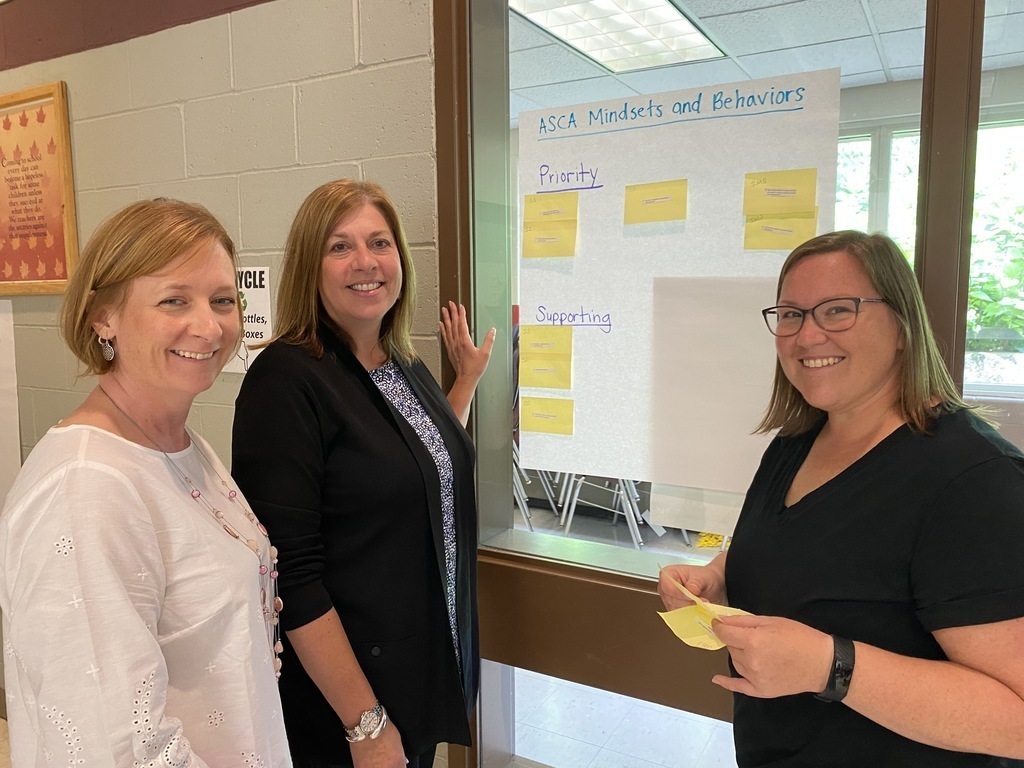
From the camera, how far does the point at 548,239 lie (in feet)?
5.49

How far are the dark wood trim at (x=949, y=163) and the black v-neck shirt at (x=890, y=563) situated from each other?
39cm

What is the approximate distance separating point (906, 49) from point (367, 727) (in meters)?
1.56

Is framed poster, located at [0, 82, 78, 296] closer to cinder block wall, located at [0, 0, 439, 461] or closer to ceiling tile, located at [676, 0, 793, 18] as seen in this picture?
cinder block wall, located at [0, 0, 439, 461]

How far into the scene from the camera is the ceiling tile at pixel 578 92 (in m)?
1.56

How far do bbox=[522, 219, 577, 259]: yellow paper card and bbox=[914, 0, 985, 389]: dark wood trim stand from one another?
0.72 metres

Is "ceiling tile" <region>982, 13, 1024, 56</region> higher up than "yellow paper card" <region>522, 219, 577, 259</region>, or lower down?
higher up

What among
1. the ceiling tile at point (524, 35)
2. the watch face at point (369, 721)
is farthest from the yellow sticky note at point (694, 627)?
the ceiling tile at point (524, 35)

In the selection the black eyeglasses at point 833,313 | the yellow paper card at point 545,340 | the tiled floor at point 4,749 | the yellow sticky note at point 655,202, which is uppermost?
the yellow sticky note at point 655,202

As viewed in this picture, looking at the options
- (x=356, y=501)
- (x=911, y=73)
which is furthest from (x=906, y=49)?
(x=356, y=501)

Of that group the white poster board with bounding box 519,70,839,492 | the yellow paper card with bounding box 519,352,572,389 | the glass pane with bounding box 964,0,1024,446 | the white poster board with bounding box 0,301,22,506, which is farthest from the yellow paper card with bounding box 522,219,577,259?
the white poster board with bounding box 0,301,22,506

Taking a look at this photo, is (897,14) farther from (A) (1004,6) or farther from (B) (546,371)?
(B) (546,371)

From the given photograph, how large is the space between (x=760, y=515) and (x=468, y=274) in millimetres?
891

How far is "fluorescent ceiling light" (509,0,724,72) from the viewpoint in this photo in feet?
4.94

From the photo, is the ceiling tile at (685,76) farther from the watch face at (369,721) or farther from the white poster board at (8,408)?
the white poster board at (8,408)
